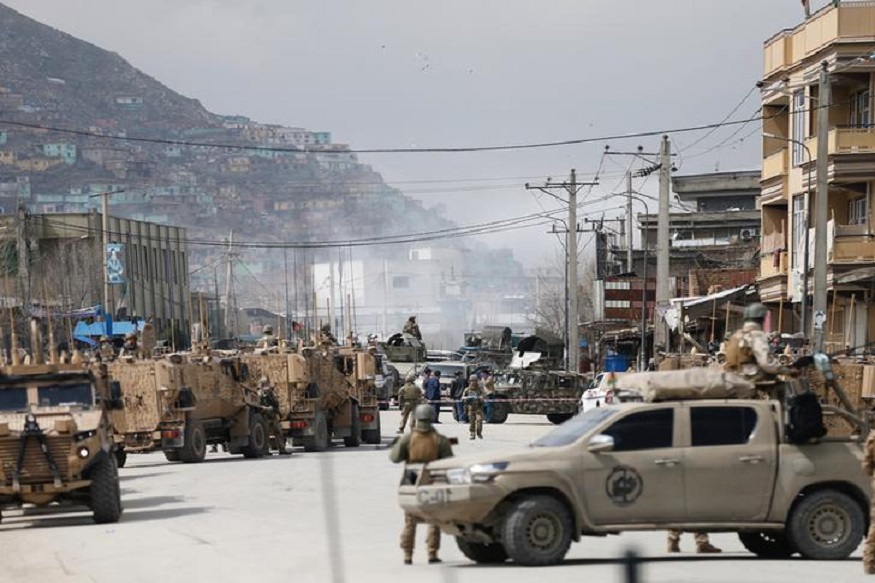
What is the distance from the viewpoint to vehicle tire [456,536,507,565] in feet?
56.7

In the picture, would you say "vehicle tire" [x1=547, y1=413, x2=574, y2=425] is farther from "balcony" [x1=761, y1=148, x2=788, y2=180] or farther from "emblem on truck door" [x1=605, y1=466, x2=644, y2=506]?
"emblem on truck door" [x1=605, y1=466, x2=644, y2=506]

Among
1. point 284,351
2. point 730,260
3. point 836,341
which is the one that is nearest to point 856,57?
point 836,341

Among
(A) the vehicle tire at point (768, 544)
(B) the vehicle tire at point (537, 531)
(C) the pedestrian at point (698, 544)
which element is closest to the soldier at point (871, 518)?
(A) the vehicle tire at point (768, 544)

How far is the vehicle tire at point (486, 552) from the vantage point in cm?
1728

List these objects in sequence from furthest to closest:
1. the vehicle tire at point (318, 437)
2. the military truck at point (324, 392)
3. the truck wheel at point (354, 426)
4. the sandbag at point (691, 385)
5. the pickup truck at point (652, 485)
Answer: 1. the truck wheel at point (354, 426)
2. the vehicle tire at point (318, 437)
3. the military truck at point (324, 392)
4. the sandbag at point (691, 385)
5. the pickup truck at point (652, 485)

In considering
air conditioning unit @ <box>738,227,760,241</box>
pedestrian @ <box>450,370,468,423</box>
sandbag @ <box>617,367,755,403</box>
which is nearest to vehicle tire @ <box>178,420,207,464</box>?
A: pedestrian @ <box>450,370,468,423</box>

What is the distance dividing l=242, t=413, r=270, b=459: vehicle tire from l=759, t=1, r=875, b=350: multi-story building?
1437 cm

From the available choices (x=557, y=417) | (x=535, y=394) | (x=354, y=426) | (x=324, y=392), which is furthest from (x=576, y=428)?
(x=557, y=417)

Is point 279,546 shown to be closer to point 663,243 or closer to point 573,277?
point 663,243

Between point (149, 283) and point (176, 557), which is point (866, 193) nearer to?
point (176, 557)

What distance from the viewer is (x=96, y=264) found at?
84.3m

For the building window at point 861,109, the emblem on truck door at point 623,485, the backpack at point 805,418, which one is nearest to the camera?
the emblem on truck door at point 623,485

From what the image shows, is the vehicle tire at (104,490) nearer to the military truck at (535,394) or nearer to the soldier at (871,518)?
the soldier at (871,518)

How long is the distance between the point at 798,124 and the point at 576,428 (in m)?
38.5
